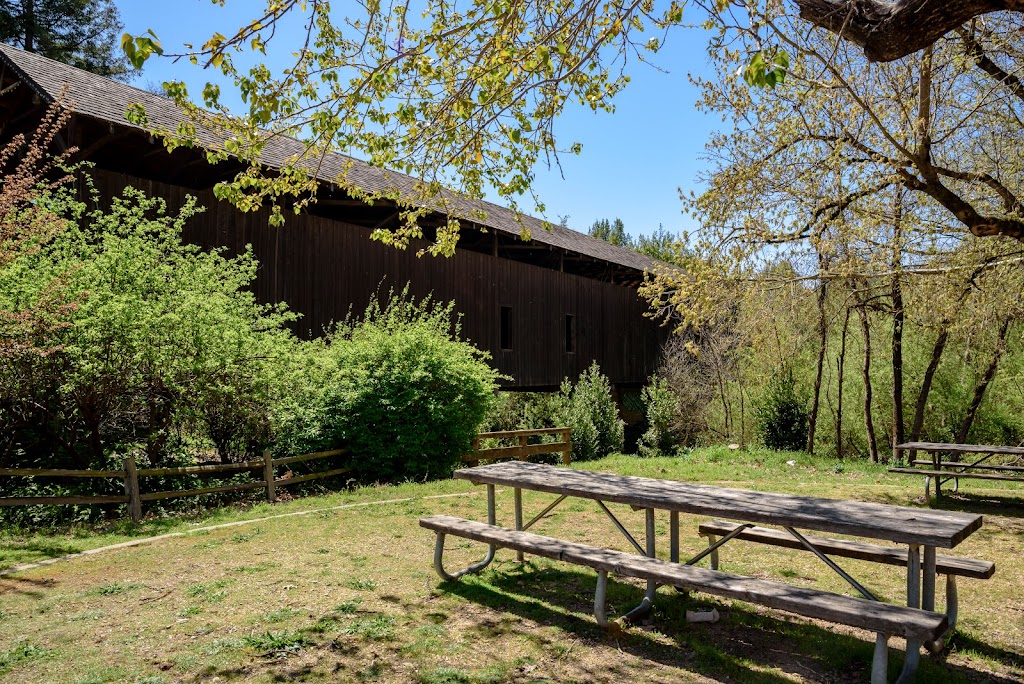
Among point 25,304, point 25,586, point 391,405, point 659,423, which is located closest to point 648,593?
point 25,586

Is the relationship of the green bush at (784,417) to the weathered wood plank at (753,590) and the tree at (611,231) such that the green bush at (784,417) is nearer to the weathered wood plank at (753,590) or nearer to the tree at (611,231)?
the weathered wood plank at (753,590)

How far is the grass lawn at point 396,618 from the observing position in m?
3.62

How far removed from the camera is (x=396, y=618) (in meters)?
4.36

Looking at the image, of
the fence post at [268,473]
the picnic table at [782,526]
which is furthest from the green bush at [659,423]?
the picnic table at [782,526]

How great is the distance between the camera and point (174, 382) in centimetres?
878

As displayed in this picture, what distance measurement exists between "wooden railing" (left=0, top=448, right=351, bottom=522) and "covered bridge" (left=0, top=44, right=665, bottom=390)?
12.7 ft

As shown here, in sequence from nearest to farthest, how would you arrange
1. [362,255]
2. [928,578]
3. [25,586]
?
[928,578] → [25,586] → [362,255]

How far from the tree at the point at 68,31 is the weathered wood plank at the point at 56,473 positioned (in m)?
23.1

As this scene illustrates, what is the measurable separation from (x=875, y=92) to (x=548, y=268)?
12.2 metres

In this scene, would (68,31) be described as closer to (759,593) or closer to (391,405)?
(391,405)

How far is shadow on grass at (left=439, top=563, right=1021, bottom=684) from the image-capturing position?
3621 millimetres

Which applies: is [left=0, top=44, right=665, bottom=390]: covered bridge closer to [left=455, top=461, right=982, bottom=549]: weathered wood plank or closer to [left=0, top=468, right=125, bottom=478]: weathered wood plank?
[left=455, top=461, right=982, bottom=549]: weathered wood plank

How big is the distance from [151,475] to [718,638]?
721cm

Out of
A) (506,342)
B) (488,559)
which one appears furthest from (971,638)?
(506,342)
